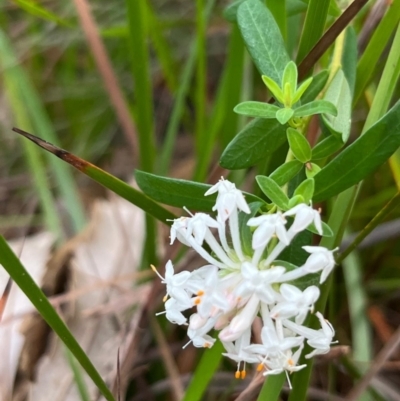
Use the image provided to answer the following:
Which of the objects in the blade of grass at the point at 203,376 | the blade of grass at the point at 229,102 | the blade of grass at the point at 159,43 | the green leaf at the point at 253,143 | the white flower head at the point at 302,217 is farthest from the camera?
the blade of grass at the point at 159,43

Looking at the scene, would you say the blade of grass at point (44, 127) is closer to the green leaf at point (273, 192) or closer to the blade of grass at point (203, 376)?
the blade of grass at point (203, 376)

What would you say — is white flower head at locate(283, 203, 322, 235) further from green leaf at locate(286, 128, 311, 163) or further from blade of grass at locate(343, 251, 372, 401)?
blade of grass at locate(343, 251, 372, 401)

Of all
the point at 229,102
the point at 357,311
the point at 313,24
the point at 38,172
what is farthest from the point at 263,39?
the point at 38,172

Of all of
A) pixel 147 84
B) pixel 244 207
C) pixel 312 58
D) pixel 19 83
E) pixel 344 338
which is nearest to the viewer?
pixel 244 207

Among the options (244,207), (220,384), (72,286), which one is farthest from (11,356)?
(244,207)

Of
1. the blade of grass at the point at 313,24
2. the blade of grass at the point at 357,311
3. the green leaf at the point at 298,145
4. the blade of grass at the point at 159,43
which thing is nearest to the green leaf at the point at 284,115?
the green leaf at the point at 298,145

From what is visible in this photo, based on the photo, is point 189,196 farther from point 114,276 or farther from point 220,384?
point 114,276
